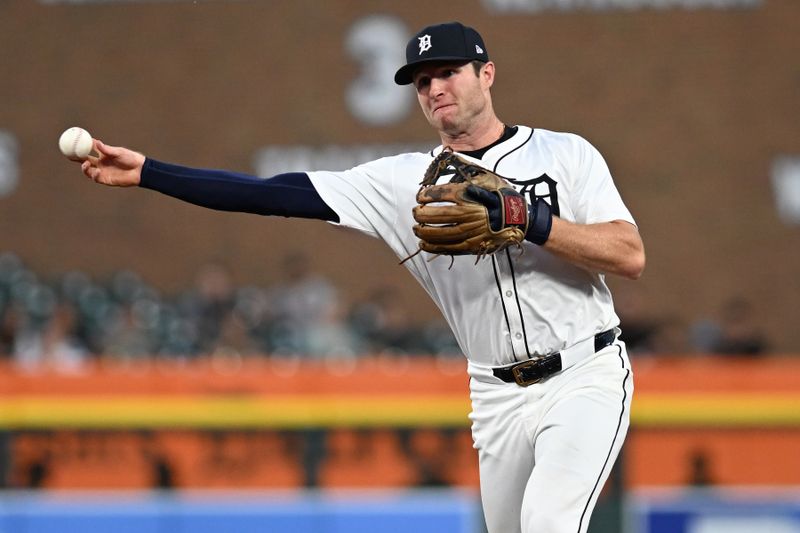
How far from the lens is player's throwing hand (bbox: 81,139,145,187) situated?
3.97 m

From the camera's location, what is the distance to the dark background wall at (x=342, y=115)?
12461mm

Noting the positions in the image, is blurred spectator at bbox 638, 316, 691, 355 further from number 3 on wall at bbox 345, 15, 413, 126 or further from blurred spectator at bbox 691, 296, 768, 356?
number 3 on wall at bbox 345, 15, 413, 126

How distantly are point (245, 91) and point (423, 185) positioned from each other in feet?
30.4

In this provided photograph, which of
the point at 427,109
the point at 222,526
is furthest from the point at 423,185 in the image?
the point at 222,526

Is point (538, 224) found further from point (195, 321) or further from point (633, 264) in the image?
point (195, 321)

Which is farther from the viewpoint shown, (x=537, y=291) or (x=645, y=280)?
(x=645, y=280)

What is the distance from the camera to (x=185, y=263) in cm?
1266

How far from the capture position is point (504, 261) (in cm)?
402

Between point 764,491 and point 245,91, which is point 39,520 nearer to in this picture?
point 764,491

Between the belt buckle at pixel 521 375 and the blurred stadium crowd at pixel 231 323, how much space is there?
5.06 metres

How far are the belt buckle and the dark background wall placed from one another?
8.40 m

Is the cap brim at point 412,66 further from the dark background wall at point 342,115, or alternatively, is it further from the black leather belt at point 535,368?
the dark background wall at point 342,115

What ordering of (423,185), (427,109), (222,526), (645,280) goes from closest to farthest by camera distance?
(423,185)
(427,109)
(222,526)
(645,280)

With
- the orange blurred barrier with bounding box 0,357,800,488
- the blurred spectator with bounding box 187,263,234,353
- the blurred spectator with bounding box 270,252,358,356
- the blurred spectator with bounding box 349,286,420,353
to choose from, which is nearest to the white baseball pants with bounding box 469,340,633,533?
the orange blurred barrier with bounding box 0,357,800,488
